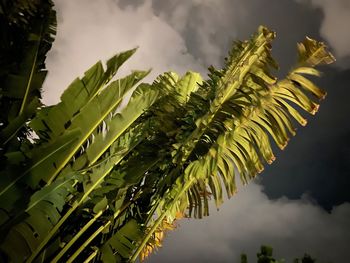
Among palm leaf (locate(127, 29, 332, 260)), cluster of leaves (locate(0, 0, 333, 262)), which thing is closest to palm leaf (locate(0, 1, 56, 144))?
cluster of leaves (locate(0, 0, 333, 262))

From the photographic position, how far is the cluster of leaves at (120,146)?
435 centimetres

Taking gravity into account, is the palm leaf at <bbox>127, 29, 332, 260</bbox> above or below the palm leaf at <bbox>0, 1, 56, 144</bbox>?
above

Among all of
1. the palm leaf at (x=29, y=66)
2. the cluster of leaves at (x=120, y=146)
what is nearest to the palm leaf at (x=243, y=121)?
the cluster of leaves at (x=120, y=146)

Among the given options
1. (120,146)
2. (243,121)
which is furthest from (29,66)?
(243,121)

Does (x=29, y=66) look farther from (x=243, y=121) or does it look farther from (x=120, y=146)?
(x=243, y=121)

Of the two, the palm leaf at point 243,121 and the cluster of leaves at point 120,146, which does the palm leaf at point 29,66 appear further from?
the palm leaf at point 243,121

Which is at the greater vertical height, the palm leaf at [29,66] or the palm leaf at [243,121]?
the palm leaf at [243,121]

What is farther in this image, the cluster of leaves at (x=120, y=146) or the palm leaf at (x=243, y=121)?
the palm leaf at (x=243, y=121)

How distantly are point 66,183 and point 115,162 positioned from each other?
3.84 feet

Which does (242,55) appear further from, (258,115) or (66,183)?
(66,183)

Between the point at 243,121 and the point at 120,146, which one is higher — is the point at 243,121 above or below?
above

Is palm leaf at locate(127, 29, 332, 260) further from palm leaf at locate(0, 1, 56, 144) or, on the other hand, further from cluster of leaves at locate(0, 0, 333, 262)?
palm leaf at locate(0, 1, 56, 144)

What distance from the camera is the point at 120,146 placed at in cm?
583

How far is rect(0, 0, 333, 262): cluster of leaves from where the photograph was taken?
4.35 m
